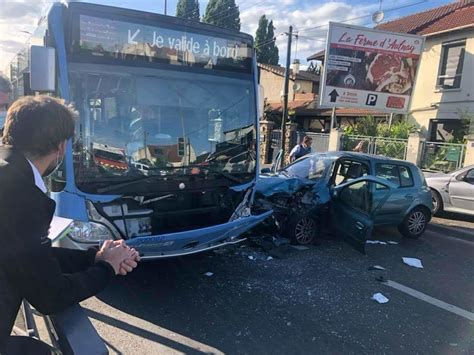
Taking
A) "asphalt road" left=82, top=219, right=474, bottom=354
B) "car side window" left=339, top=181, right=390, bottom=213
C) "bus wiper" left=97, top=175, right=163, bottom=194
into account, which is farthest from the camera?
"car side window" left=339, top=181, right=390, bottom=213

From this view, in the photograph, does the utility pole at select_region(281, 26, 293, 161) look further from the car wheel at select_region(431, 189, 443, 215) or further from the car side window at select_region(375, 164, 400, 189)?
the car side window at select_region(375, 164, 400, 189)

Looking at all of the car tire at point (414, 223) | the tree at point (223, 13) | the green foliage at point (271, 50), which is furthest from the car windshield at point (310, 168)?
the green foliage at point (271, 50)

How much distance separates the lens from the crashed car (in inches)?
251

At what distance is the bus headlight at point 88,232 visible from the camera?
375 cm

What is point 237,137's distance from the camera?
4844 millimetres

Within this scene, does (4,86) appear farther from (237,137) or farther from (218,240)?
(218,240)

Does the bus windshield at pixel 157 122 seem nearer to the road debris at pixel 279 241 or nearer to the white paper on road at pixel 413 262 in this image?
the road debris at pixel 279 241

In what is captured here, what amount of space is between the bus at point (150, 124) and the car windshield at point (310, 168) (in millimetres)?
2847

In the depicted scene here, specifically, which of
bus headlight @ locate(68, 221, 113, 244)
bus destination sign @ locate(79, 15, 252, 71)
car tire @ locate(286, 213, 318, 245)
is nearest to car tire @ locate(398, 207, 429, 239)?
car tire @ locate(286, 213, 318, 245)

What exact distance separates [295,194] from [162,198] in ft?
10.9

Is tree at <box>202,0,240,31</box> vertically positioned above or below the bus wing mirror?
above

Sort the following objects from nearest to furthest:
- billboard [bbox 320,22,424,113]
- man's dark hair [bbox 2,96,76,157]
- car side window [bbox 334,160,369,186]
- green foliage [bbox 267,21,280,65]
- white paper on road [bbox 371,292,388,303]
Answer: man's dark hair [bbox 2,96,76,157]
white paper on road [bbox 371,292,388,303]
car side window [bbox 334,160,369,186]
billboard [bbox 320,22,424,113]
green foliage [bbox 267,21,280,65]

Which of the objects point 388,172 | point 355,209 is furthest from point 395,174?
point 355,209

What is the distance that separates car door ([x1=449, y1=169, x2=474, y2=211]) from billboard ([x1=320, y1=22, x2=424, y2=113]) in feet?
22.6
